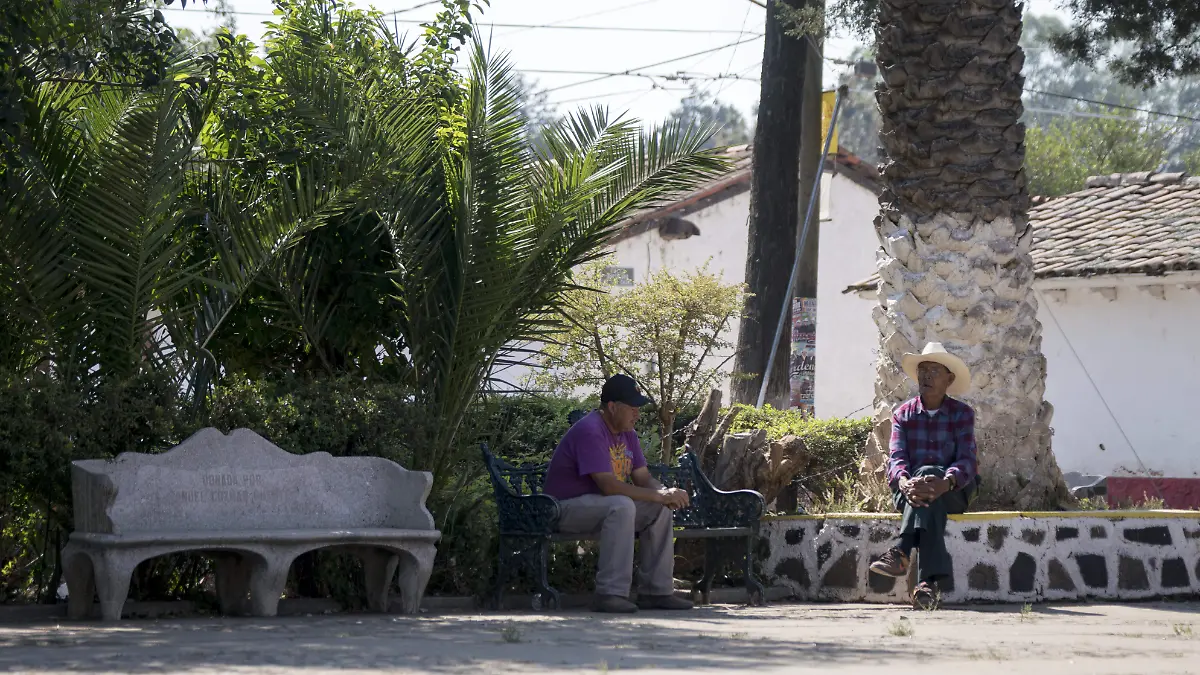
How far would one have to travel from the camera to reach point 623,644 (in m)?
6.74

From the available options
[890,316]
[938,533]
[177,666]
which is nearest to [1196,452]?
[890,316]

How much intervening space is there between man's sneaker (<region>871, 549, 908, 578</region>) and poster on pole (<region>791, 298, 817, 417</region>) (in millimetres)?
6891

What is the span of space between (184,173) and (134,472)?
2024 mm

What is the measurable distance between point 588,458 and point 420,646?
2731 millimetres

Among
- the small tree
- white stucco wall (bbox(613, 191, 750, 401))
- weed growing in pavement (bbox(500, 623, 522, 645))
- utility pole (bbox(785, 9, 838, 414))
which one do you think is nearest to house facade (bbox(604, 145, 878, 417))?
white stucco wall (bbox(613, 191, 750, 401))

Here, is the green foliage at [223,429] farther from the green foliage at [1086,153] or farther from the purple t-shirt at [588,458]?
the green foliage at [1086,153]

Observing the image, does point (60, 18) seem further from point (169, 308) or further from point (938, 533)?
point (938, 533)

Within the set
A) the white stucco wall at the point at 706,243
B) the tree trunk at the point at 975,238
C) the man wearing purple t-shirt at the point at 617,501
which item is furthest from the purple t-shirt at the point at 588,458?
the white stucco wall at the point at 706,243

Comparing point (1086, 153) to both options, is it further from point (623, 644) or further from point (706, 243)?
point (623, 644)

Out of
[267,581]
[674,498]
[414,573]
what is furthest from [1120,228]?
[267,581]

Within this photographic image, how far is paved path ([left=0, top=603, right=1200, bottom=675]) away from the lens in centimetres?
584

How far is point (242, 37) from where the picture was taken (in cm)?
1065

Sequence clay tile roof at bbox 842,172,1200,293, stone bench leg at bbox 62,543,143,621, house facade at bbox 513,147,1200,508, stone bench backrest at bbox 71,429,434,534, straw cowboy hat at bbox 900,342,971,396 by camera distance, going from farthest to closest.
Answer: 1. house facade at bbox 513,147,1200,508
2. clay tile roof at bbox 842,172,1200,293
3. straw cowboy hat at bbox 900,342,971,396
4. stone bench backrest at bbox 71,429,434,534
5. stone bench leg at bbox 62,543,143,621

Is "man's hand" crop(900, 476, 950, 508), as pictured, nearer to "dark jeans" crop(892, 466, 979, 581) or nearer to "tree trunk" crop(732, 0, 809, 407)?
"dark jeans" crop(892, 466, 979, 581)
